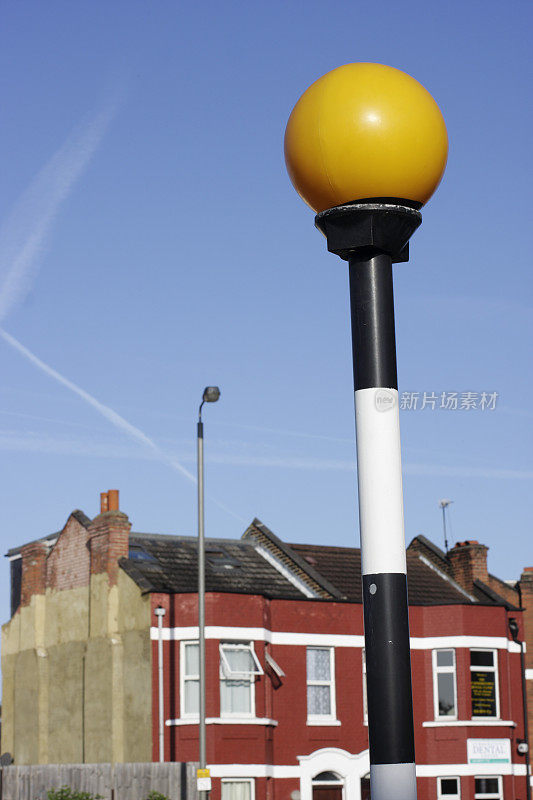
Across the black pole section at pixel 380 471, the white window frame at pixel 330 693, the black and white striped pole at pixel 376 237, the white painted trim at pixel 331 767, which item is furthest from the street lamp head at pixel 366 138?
the white window frame at pixel 330 693

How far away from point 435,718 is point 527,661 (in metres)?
6.04

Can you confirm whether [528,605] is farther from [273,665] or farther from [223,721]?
[223,721]

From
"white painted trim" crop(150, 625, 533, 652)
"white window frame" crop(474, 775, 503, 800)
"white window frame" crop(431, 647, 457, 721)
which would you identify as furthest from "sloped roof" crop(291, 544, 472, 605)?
"white window frame" crop(474, 775, 503, 800)

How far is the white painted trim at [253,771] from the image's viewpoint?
3163cm

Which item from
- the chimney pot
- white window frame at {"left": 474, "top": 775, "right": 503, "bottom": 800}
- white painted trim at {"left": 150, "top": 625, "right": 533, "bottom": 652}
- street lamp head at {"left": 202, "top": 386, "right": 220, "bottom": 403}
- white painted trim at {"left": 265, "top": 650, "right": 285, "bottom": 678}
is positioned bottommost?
white window frame at {"left": 474, "top": 775, "right": 503, "bottom": 800}

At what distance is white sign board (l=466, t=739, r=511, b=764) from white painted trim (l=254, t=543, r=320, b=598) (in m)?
6.22

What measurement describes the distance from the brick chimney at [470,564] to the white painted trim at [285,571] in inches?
256

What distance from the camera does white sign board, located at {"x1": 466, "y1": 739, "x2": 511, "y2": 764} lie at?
1373 inches

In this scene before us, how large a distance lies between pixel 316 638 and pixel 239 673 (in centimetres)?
292

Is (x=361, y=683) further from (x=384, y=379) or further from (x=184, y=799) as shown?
(x=384, y=379)

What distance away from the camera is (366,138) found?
8.82 m

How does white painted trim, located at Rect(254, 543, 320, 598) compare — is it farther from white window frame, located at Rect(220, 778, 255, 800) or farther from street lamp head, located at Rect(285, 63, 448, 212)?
street lamp head, located at Rect(285, 63, 448, 212)

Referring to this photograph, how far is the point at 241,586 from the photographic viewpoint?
35969 mm

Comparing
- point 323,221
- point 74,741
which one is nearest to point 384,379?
point 323,221
